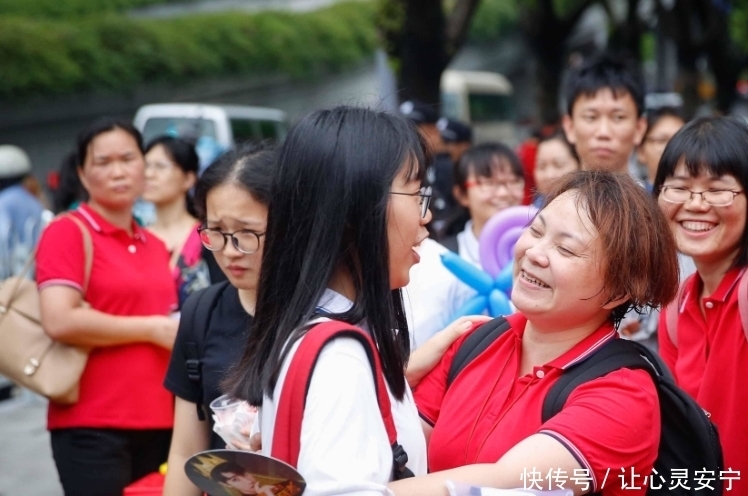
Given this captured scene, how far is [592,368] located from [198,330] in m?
1.20

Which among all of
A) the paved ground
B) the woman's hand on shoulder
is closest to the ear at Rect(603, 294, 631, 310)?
the woman's hand on shoulder

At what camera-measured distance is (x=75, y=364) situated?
3822 millimetres

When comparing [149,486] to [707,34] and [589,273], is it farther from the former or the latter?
[707,34]

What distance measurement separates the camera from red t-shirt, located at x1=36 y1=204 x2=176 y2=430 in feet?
12.4

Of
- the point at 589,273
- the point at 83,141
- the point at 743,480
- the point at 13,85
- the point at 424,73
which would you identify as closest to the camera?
the point at 589,273

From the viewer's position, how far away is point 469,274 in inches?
129

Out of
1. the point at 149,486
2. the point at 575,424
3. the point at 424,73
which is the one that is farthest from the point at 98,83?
the point at 575,424

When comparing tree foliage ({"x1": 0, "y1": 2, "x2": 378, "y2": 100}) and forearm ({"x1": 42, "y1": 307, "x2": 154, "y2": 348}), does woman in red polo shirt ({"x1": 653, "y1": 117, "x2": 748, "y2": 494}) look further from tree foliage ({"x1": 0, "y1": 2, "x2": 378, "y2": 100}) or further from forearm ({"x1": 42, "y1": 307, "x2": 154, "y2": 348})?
tree foliage ({"x1": 0, "y1": 2, "x2": 378, "y2": 100})

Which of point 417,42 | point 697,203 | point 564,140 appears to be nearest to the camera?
point 697,203

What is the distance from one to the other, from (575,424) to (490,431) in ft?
0.83

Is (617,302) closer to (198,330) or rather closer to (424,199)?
(424,199)

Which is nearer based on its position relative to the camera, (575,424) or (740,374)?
(575,424)

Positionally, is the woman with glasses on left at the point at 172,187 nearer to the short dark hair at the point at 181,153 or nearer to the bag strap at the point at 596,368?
the short dark hair at the point at 181,153

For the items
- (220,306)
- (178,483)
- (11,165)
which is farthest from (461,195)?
(11,165)
